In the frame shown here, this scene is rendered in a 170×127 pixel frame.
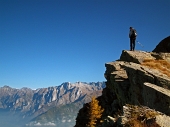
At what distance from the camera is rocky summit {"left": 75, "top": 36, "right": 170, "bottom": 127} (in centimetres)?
1179

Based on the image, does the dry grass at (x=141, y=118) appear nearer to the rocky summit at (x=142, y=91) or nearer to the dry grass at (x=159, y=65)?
the rocky summit at (x=142, y=91)

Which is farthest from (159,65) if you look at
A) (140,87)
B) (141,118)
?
(141,118)

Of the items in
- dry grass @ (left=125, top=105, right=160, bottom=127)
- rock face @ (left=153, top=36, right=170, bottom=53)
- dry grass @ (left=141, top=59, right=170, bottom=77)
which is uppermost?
rock face @ (left=153, top=36, right=170, bottom=53)

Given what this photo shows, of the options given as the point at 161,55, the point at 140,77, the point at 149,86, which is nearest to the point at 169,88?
the point at 149,86

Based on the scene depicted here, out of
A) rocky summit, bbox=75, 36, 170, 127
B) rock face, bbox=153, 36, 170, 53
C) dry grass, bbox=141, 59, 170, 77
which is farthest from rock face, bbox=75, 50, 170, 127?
rock face, bbox=153, 36, 170, 53

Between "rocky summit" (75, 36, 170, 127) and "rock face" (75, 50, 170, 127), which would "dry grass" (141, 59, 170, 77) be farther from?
"rock face" (75, 50, 170, 127)

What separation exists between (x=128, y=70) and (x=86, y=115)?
140 ft

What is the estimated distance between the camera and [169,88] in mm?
22406

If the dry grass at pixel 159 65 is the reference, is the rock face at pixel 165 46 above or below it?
above

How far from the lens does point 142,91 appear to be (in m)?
27.4

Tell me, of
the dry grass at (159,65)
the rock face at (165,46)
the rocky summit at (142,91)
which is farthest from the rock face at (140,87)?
the rock face at (165,46)

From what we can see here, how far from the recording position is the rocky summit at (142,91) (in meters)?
11.8

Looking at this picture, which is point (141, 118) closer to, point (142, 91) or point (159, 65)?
point (142, 91)

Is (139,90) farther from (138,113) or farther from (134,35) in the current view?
(138,113)
